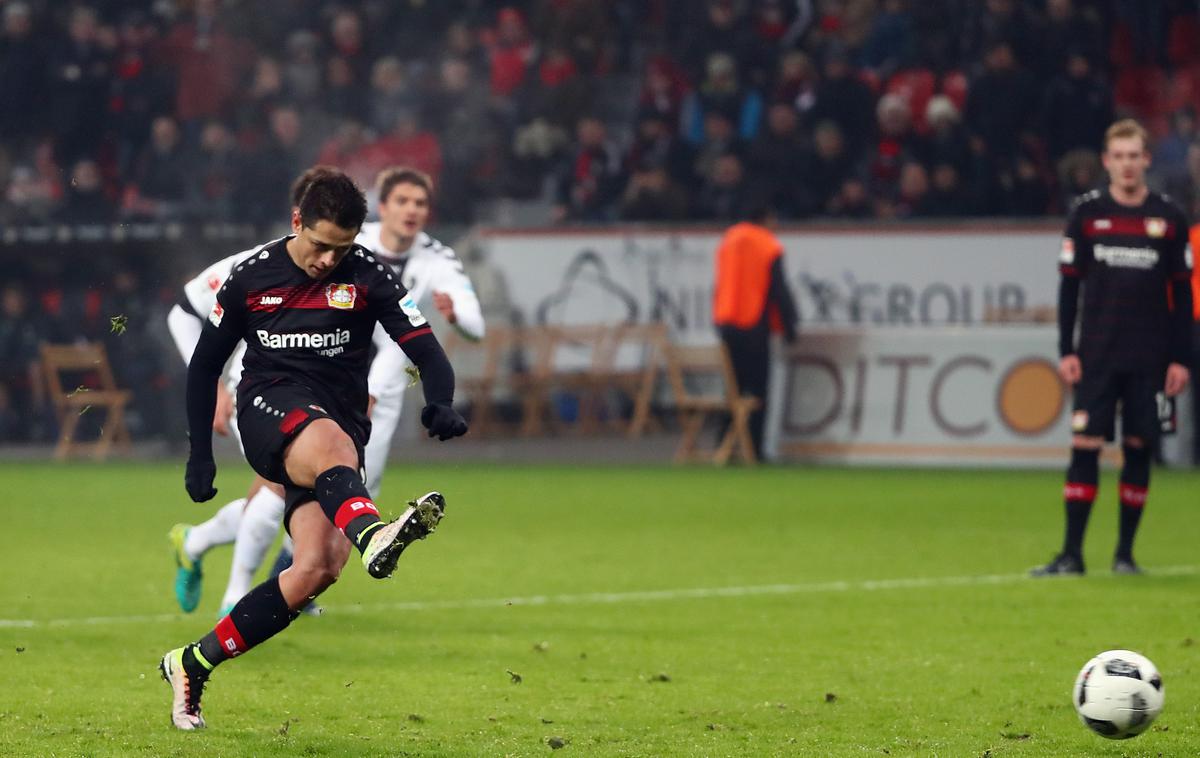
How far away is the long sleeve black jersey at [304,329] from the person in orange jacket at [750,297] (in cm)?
1244

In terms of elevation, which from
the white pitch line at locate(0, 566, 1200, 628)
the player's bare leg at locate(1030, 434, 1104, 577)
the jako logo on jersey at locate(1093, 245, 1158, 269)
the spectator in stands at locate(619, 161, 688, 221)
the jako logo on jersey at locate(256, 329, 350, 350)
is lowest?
the white pitch line at locate(0, 566, 1200, 628)

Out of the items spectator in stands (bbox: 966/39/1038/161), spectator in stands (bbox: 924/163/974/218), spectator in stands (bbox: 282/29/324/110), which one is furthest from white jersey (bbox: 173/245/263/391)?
spectator in stands (bbox: 282/29/324/110)

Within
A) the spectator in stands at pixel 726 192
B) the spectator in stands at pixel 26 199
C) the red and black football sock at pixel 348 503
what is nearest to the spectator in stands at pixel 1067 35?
the spectator in stands at pixel 726 192

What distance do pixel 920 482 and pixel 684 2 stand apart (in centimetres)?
805

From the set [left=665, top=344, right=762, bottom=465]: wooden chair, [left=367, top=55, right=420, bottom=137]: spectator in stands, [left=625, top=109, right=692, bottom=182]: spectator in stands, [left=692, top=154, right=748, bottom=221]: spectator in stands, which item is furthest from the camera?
[left=367, top=55, right=420, bottom=137]: spectator in stands

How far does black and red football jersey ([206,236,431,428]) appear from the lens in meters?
6.32

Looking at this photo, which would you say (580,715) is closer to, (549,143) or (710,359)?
(710,359)

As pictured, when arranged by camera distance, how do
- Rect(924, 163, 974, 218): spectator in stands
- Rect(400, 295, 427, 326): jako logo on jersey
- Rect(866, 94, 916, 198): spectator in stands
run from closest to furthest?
Rect(400, 295, 427, 326): jako logo on jersey
Rect(924, 163, 974, 218): spectator in stands
Rect(866, 94, 916, 198): spectator in stands

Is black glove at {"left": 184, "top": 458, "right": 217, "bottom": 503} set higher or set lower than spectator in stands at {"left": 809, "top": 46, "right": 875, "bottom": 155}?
lower

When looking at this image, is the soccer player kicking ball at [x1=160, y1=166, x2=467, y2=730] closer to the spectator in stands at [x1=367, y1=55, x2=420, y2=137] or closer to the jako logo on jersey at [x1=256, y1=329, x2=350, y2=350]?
the jako logo on jersey at [x1=256, y1=329, x2=350, y2=350]

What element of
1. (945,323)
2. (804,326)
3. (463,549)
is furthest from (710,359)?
(463,549)

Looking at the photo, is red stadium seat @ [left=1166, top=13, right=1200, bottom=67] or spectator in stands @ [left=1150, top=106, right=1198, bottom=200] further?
red stadium seat @ [left=1166, top=13, right=1200, bottom=67]

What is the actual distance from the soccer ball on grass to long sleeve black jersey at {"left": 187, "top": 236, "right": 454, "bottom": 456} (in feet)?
6.73

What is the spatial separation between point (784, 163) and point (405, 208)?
12445mm
